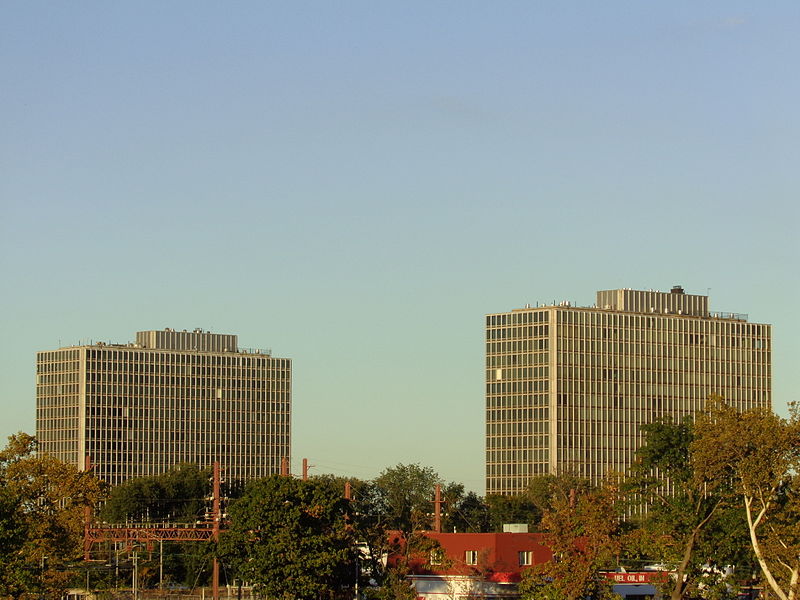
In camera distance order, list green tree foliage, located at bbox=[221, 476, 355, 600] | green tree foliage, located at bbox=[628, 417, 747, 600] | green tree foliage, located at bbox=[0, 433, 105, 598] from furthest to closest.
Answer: green tree foliage, located at bbox=[221, 476, 355, 600]
green tree foliage, located at bbox=[628, 417, 747, 600]
green tree foliage, located at bbox=[0, 433, 105, 598]

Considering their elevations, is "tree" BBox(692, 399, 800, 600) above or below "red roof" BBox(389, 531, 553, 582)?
above

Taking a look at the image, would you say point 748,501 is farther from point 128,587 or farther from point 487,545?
point 128,587

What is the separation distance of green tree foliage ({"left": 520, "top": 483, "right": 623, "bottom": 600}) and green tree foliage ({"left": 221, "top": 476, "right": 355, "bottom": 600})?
13232 millimetres

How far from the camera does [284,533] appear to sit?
104062 millimetres

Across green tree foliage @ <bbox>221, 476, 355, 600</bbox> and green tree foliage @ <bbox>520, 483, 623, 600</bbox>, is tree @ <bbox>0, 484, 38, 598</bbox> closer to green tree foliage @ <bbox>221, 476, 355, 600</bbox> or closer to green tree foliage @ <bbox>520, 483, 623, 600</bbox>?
green tree foliage @ <bbox>221, 476, 355, 600</bbox>

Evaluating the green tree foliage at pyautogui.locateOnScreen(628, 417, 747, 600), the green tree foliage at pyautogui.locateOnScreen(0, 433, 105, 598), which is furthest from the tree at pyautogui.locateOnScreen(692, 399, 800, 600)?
the green tree foliage at pyautogui.locateOnScreen(0, 433, 105, 598)

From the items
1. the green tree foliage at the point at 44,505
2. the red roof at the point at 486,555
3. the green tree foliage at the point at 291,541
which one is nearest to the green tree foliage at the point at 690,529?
the red roof at the point at 486,555

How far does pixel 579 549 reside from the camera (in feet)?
327

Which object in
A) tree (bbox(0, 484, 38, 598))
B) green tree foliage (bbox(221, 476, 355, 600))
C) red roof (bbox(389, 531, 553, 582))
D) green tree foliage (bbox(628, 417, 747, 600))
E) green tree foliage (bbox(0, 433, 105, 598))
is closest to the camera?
tree (bbox(0, 484, 38, 598))

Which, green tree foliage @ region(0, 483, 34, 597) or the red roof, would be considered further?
the red roof

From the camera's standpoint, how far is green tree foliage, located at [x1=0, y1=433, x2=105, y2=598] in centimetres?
9100

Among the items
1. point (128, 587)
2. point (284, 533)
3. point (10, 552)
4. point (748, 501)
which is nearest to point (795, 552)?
point (748, 501)

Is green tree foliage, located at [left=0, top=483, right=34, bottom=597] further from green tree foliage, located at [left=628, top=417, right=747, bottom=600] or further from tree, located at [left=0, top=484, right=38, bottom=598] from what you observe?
green tree foliage, located at [left=628, top=417, right=747, bottom=600]

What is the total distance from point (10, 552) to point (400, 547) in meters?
35.3
